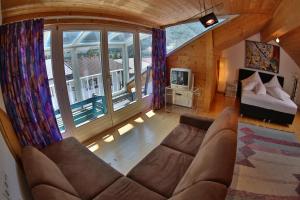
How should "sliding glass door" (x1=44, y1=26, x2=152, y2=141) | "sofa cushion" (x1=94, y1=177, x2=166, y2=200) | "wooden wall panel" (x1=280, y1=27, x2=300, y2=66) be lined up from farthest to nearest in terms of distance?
1. "wooden wall panel" (x1=280, y1=27, x2=300, y2=66)
2. "sliding glass door" (x1=44, y1=26, x2=152, y2=141)
3. "sofa cushion" (x1=94, y1=177, x2=166, y2=200)

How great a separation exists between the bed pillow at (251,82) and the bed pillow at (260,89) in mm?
77

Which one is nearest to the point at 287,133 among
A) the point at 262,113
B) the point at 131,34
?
the point at 262,113

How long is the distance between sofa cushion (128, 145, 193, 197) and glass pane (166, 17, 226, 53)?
10.4 ft

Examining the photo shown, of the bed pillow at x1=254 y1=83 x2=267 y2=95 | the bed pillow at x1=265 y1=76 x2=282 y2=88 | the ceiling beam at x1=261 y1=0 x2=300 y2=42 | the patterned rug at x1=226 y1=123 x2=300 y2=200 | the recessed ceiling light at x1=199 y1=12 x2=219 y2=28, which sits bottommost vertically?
the patterned rug at x1=226 y1=123 x2=300 y2=200

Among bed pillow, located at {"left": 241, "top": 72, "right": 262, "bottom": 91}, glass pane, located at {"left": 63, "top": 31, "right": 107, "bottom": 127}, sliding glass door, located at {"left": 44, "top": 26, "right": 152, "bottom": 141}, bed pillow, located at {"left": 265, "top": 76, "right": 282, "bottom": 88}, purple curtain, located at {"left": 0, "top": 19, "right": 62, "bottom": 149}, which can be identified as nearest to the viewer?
purple curtain, located at {"left": 0, "top": 19, "right": 62, "bottom": 149}

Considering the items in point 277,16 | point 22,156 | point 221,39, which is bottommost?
point 22,156

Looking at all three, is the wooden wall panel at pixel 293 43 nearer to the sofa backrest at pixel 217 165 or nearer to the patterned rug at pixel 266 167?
the patterned rug at pixel 266 167

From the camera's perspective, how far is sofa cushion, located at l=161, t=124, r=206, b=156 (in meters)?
2.21

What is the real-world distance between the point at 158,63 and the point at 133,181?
133 inches

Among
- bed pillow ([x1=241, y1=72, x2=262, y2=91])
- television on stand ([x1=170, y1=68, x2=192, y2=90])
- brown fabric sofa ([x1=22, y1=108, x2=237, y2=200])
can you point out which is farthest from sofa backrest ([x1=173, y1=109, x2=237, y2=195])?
bed pillow ([x1=241, y1=72, x2=262, y2=91])

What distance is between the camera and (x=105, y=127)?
3.66 meters

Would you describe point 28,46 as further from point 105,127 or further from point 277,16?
point 277,16

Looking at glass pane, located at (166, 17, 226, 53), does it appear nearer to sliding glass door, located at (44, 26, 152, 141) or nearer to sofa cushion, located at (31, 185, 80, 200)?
sliding glass door, located at (44, 26, 152, 141)

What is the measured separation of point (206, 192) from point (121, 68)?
11.3 ft
